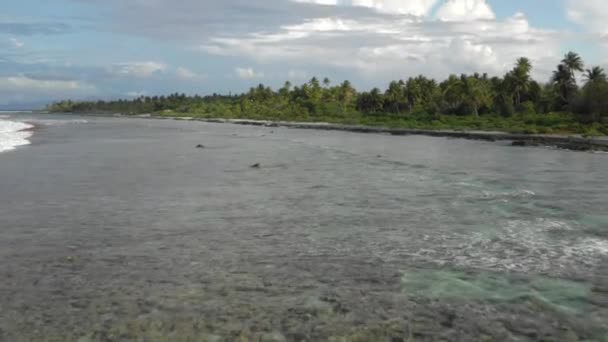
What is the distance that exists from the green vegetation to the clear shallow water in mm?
62074

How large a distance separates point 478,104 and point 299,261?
10686 cm

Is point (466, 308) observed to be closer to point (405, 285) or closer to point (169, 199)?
point (405, 285)

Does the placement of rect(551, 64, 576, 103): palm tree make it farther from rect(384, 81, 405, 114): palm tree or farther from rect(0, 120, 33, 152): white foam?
rect(0, 120, 33, 152): white foam

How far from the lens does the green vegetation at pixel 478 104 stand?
82625 mm

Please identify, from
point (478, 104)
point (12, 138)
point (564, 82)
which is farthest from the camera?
point (478, 104)

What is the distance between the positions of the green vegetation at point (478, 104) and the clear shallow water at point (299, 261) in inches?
2444

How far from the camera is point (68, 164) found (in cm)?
3312

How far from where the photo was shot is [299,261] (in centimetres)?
1187

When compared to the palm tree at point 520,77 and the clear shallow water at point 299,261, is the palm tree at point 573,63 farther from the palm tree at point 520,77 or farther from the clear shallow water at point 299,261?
the clear shallow water at point 299,261

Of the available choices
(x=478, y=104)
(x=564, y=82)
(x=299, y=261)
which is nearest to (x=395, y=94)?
(x=478, y=104)

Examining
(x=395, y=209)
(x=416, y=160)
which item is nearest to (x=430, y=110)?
(x=416, y=160)

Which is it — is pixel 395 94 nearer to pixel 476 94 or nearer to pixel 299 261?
pixel 476 94

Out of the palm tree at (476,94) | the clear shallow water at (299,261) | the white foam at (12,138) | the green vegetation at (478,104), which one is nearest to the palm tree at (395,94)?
the green vegetation at (478,104)

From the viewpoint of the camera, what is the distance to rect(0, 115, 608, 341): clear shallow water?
328 inches
